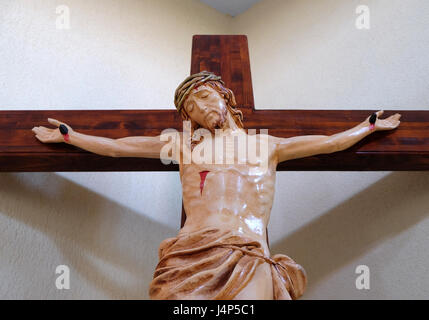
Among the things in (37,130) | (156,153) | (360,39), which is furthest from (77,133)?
(360,39)

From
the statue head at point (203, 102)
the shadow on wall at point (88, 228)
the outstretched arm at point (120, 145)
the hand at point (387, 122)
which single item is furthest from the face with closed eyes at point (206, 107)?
the shadow on wall at point (88, 228)

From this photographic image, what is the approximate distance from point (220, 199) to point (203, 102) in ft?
1.42

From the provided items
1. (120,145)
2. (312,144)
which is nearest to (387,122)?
(312,144)

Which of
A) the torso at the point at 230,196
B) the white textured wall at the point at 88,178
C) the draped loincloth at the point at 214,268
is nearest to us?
the draped loincloth at the point at 214,268

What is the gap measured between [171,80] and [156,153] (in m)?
1.47

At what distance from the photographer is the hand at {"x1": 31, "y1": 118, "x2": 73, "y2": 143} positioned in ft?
6.88

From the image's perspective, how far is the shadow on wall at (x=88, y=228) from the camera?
2420 millimetres

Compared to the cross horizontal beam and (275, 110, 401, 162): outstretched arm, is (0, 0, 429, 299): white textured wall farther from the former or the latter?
(275, 110, 401, 162): outstretched arm

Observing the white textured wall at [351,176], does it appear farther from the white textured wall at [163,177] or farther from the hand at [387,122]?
the hand at [387,122]

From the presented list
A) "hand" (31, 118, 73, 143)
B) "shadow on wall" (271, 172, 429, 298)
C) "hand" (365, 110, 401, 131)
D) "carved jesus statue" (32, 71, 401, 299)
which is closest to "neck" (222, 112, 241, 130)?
"carved jesus statue" (32, 71, 401, 299)

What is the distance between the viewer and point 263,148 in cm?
188

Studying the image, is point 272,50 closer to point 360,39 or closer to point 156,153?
point 360,39
